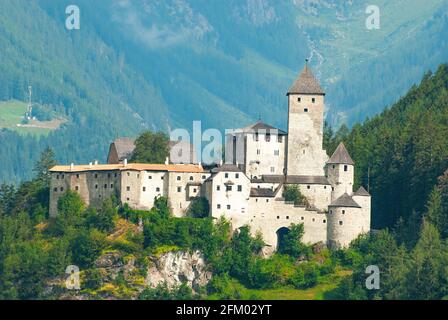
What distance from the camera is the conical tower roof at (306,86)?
411 feet

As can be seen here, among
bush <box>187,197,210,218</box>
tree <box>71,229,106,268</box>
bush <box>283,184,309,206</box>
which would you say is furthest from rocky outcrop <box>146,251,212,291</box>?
bush <box>283,184,309,206</box>

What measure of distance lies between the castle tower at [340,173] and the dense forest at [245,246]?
3268 mm

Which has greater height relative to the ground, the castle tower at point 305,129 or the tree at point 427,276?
the castle tower at point 305,129

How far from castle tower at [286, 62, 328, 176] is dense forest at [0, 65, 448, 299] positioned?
3.05 m

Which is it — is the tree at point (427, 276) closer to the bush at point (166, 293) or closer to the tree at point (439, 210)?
the tree at point (439, 210)

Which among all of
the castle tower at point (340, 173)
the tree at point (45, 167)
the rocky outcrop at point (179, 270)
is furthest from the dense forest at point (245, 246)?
the tree at point (45, 167)

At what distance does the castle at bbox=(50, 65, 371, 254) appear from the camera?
120375mm

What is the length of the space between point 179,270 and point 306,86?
1676 centimetres

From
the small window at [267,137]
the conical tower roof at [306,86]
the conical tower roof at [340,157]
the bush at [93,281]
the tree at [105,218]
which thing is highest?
the conical tower roof at [306,86]

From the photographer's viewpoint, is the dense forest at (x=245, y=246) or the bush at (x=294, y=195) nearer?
the dense forest at (x=245, y=246)
